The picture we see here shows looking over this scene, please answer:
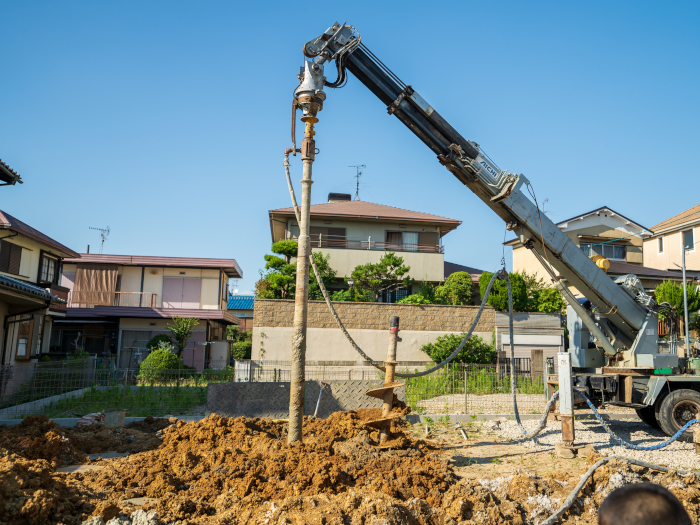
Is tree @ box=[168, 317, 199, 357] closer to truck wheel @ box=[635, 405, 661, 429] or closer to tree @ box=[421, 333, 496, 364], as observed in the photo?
tree @ box=[421, 333, 496, 364]

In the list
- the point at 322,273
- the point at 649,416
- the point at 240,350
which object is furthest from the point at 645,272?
the point at 240,350

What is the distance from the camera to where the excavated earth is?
534 cm

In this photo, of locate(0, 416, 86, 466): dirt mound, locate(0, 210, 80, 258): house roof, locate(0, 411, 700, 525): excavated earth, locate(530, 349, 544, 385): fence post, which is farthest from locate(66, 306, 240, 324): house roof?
locate(0, 411, 700, 525): excavated earth

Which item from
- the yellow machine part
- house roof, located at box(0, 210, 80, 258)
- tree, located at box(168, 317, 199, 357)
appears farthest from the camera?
tree, located at box(168, 317, 199, 357)

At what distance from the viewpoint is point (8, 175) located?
14711 mm

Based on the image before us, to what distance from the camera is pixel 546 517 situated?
5809mm

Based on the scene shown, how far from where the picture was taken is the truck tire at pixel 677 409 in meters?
10.9

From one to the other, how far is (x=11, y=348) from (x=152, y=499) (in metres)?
14.5

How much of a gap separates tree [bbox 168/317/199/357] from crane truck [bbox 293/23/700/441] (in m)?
18.5

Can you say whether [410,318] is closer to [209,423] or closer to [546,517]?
[209,423]

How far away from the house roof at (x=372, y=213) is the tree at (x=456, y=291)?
4.44 meters

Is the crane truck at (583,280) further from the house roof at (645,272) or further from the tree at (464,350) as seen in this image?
the house roof at (645,272)

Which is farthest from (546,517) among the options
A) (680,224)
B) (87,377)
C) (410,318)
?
(680,224)

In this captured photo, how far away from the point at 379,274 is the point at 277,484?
19.4 m
